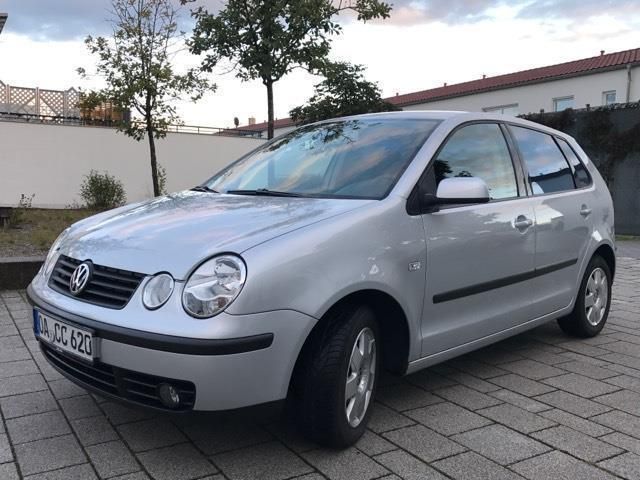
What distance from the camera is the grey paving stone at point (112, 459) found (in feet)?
8.48

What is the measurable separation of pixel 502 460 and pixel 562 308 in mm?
1923

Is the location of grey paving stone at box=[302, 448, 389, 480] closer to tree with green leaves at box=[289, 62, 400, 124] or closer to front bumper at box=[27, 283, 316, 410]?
front bumper at box=[27, 283, 316, 410]

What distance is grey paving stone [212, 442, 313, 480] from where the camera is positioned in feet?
8.45

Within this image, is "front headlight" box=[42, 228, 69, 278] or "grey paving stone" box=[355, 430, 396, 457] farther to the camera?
"front headlight" box=[42, 228, 69, 278]

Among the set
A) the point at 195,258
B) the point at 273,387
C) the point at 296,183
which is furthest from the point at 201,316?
the point at 296,183

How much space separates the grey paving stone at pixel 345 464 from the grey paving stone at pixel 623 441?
3.84ft

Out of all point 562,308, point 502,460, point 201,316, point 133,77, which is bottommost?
point 502,460

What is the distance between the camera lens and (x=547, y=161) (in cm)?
444

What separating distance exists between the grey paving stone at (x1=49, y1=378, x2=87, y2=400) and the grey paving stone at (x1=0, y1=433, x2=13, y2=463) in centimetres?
50

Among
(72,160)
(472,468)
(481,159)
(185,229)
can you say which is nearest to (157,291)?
(185,229)

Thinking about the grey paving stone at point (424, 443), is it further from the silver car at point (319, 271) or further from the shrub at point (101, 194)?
the shrub at point (101, 194)

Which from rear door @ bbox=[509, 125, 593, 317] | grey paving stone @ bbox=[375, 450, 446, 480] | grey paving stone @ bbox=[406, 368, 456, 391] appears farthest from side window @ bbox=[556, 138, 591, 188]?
grey paving stone @ bbox=[375, 450, 446, 480]

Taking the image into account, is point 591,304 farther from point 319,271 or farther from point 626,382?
point 319,271

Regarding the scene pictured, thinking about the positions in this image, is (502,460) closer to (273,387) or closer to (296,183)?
(273,387)
